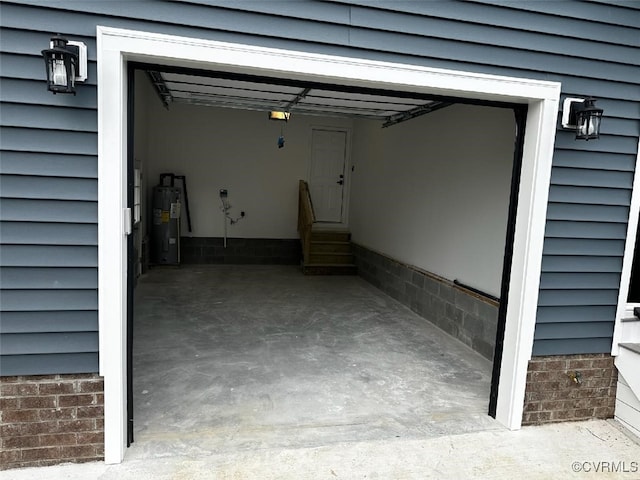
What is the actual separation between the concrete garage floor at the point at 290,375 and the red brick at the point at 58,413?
1.36 ft

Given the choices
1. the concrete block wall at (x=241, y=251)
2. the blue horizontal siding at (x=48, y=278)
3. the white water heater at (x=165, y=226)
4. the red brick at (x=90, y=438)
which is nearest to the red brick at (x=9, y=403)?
the red brick at (x=90, y=438)

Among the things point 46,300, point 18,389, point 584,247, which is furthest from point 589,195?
point 18,389

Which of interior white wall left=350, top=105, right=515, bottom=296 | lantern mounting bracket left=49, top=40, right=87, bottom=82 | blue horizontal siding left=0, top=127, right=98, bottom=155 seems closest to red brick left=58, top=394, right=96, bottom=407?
blue horizontal siding left=0, top=127, right=98, bottom=155

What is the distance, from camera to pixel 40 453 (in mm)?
2193

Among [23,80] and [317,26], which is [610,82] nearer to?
[317,26]

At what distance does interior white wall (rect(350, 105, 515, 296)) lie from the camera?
13.3 ft

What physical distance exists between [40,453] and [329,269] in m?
5.71

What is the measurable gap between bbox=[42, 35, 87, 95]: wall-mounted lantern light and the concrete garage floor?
1897mm

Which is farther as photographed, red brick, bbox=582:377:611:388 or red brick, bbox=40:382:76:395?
red brick, bbox=582:377:611:388

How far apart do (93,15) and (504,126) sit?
11.0 ft

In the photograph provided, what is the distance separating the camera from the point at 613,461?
2.52m

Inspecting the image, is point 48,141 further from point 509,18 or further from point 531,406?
point 531,406

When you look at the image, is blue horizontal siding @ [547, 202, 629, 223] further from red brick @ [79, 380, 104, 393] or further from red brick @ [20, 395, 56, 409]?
red brick @ [20, 395, 56, 409]

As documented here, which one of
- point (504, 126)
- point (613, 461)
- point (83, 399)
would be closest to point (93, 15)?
point (83, 399)
